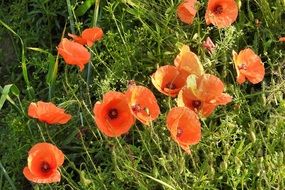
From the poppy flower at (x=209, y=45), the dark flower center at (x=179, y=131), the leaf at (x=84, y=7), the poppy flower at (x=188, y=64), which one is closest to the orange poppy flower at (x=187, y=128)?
the dark flower center at (x=179, y=131)

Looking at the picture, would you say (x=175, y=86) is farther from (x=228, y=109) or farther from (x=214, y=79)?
(x=228, y=109)

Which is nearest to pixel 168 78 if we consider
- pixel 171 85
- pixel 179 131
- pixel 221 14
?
pixel 171 85

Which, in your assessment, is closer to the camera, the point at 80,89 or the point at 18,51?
the point at 80,89

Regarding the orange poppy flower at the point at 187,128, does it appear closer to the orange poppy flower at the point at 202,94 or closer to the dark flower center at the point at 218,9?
the orange poppy flower at the point at 202,94

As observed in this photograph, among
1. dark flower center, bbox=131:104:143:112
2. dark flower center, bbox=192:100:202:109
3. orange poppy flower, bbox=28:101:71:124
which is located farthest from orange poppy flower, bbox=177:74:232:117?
orange poppy flower, bbox=28:101:71:124

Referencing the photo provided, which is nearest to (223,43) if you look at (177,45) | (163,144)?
(177,45)

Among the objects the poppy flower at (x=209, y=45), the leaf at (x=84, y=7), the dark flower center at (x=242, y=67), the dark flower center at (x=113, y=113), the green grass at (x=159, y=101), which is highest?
the dark flower center at (x=242, y=67)
